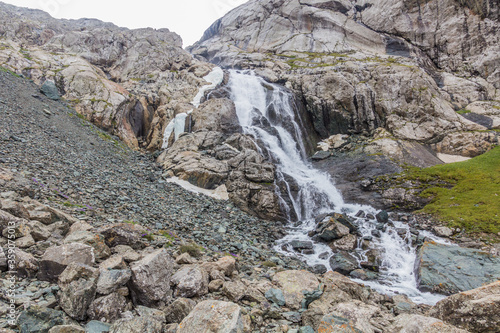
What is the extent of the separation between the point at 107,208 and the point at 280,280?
9258 mm

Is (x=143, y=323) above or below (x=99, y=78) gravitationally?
below

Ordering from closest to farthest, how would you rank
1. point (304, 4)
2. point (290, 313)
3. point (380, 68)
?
point (290, 313) < point (380, 68) < point (304, 4)

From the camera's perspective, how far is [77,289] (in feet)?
15.3

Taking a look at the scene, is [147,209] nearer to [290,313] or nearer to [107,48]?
[290,313]

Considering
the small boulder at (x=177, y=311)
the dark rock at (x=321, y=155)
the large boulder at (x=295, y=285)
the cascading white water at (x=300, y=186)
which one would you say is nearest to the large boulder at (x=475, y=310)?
the large boulder at (x=295, y=285)

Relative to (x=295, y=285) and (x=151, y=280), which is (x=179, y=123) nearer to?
(x=295, y=285)

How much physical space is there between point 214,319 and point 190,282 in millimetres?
2043

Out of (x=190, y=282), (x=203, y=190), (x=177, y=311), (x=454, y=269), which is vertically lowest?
(x=454, y=269)

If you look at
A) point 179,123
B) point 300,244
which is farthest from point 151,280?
point 179,123

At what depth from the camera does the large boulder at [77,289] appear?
4.48 meters

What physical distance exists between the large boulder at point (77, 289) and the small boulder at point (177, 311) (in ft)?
5.12

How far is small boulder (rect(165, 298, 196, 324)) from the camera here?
5109 mm

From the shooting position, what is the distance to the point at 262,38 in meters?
80.9

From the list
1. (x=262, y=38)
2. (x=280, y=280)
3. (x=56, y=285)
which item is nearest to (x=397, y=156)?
(x=280, y=280)
